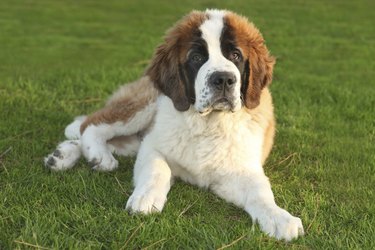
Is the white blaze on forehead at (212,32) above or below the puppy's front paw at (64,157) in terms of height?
above

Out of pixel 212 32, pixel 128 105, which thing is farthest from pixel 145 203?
pixel 128 105

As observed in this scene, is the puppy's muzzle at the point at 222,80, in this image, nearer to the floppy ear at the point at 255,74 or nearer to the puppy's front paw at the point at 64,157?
the floppy ear at the point at 255,74

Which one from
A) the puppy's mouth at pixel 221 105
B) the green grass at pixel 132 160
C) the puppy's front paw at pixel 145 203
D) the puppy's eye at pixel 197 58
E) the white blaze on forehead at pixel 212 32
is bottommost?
the green grass at pixel 132 160

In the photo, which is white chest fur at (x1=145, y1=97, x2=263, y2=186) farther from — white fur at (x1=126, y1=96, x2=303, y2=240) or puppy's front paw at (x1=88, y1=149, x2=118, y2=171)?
puppy's front paw at (x1=88, y1=149, x2=118, y2=171)

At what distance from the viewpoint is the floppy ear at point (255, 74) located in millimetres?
3922

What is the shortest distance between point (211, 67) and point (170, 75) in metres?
0.41

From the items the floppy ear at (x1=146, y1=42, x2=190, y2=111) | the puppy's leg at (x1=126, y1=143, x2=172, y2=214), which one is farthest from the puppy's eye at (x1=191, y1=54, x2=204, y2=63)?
the puppy's leg at (x1=126, y1=143, x2=172, y2=214)

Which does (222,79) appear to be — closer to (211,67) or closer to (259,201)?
(211,67)

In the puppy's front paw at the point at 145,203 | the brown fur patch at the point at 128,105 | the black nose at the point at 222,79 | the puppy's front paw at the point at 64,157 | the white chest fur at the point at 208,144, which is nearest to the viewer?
the puppy's front paw at the point at 145,203

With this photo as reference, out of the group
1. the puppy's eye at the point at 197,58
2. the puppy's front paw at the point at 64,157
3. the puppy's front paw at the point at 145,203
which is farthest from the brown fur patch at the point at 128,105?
the puppy's front paw at the point at 145,203

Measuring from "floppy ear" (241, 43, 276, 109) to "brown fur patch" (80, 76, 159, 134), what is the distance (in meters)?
0.92

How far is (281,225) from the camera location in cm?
327

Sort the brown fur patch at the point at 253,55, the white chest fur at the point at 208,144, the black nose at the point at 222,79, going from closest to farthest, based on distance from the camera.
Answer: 1. the black nose at the point at 222,79
2. the brown fur patch at the point at 253,55
3. the white chest fur at the point at 208,144

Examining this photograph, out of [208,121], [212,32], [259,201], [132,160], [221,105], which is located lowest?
[132,160]
